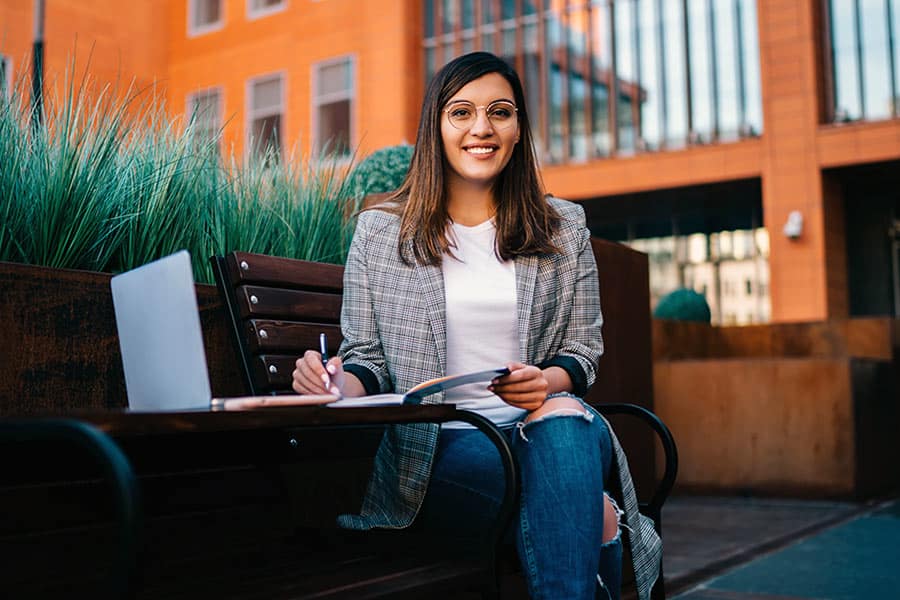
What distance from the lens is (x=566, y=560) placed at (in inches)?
74.8

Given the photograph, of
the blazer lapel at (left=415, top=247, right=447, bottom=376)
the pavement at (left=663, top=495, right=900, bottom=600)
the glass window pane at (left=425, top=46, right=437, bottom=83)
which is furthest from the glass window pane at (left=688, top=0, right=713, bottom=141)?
the blazer lapel at (left=415, top=247, right=447, bottom=376)

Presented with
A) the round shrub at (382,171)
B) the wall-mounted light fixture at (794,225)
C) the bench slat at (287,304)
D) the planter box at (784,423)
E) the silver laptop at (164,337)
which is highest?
the wall-mounted light fixture at (794,225)

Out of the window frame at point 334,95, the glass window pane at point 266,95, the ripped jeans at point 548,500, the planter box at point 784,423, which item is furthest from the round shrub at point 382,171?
the glass window pane at point 266,95

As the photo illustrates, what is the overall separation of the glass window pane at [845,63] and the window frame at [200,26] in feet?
44.3

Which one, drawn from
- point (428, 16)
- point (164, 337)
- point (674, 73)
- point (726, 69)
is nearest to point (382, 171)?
point (164, 337)

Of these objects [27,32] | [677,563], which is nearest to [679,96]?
[27,32]

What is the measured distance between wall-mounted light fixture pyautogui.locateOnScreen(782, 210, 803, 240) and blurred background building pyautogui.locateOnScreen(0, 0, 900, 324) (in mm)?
37

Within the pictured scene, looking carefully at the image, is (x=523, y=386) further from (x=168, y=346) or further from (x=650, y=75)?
(x=650, y=75)

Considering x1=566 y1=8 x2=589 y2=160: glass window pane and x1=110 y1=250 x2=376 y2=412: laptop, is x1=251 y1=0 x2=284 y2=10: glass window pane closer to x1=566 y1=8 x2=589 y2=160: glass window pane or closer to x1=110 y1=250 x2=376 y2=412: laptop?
x1=566 y1=8 x2=589 y2=160: glass window pane

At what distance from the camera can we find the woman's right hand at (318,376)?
1.99 metres

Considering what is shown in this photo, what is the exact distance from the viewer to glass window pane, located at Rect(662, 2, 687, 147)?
18547 mm

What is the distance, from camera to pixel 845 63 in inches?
677

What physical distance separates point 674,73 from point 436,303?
17512mm

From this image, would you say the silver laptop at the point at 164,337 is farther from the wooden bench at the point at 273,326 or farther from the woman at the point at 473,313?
the wooden bench at the point at 273,326
